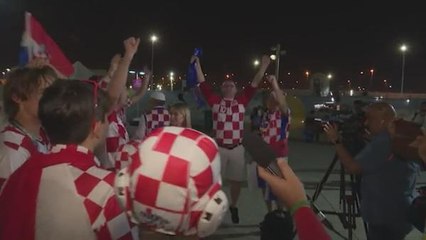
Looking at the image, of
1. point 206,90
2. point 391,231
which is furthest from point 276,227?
point 206,90

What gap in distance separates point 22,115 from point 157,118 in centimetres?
541

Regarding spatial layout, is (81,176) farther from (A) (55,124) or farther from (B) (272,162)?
(B) (272,162)

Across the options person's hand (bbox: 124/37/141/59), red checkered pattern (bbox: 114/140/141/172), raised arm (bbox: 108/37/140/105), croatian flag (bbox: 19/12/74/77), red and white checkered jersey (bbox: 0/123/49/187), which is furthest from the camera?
croatian flag (bbox: 19/12/74/77)

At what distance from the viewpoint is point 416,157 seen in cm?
365

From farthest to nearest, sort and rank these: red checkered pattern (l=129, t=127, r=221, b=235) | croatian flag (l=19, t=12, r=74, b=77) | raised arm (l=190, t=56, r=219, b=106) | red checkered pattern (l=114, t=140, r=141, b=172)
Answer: raised arm (l=190, t=56, r=219, b=106) < croatian flag (l=19, t=12, r=74, b=77) < red checkered pattern (l=114, t=140, r=141, b=172) < red checkered pattern (l=129, t=127, r=221, b=235)

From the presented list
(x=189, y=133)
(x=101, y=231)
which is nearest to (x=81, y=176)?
(x=101, y=231)

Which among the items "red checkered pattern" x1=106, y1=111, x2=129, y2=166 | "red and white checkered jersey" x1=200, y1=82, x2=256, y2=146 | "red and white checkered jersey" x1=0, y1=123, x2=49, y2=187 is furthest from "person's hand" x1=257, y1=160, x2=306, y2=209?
"red and white checkered jersey" x1=200, y1=82, x2=256, y2=146

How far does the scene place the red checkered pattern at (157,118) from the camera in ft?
26.6

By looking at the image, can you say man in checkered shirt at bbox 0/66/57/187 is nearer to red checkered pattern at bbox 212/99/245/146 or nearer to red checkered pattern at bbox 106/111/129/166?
red checkered pattern at bbox 106/111/129/166

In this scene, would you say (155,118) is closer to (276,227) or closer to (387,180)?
(276,227)

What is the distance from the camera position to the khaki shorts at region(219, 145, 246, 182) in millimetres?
7598

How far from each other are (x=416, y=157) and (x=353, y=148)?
240cm

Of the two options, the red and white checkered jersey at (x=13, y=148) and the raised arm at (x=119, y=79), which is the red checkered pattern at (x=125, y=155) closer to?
the raised arm at (x=119, y=79)

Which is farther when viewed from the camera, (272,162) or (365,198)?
(365,198)
